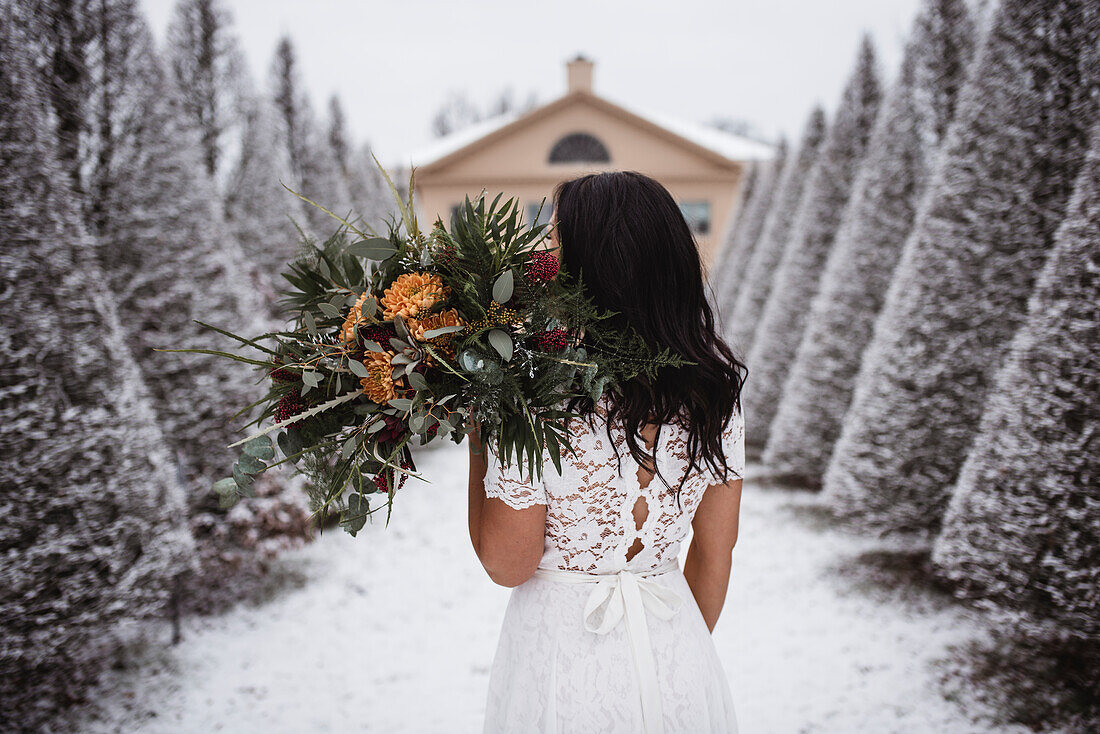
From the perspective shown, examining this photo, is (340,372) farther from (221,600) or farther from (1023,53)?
(1023,53)

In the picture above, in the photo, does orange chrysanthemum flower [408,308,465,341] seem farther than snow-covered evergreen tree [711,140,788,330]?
No

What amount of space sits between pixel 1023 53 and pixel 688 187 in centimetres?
2065

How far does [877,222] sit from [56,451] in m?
7.30

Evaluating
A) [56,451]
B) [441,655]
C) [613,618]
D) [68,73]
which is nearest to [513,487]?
[613,618]

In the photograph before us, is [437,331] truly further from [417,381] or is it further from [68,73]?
[68,73]

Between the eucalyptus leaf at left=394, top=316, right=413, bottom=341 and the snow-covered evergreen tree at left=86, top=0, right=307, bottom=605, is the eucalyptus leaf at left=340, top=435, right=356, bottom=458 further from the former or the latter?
the snow-covered evergreen tree at left=86, top=0, right=307, bottom=605

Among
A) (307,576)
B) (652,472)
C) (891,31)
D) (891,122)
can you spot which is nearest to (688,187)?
(891,31)

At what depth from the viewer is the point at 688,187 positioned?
24.6 metres

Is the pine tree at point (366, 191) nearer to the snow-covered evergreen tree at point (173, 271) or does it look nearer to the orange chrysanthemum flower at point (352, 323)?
the snow-covered evergreen tree at point (173, 271)

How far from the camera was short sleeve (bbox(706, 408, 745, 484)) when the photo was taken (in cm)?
163

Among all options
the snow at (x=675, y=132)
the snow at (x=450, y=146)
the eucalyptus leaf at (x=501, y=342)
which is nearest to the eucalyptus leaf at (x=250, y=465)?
the eucalyptus leaf at (x=501, y=342)

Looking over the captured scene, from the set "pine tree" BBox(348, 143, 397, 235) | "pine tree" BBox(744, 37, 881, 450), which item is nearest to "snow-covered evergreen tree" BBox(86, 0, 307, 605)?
"pine tree" BBox(744, 37, 881, 450)

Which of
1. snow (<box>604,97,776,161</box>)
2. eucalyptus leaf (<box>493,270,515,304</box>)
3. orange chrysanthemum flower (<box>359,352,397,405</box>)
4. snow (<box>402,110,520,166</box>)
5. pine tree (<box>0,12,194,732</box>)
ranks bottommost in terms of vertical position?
pine tree (<box>0,12,194,732</box>)

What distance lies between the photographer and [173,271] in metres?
4.84
